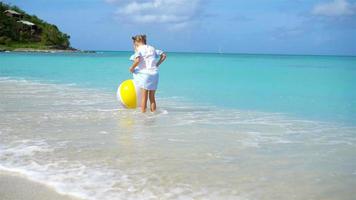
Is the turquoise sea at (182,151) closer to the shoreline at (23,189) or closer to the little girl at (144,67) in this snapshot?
the shoreline at (23,189)

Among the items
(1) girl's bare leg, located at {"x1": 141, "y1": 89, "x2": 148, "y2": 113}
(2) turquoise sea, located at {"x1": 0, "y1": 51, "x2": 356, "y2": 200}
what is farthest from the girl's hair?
(2) turquoise sea, located at {"x1": 0, "y1": 51, "x2": 356, "y2": 200}

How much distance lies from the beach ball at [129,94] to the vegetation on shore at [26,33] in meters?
86.4

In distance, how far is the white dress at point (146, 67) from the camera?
32.1 feet

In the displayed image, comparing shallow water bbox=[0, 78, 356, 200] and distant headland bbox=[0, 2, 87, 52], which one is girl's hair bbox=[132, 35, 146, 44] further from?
distant headland bbox=[0, 2, 87, 52]

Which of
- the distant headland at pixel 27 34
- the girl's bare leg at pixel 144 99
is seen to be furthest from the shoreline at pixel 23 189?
the distant headland at pixel 27 34

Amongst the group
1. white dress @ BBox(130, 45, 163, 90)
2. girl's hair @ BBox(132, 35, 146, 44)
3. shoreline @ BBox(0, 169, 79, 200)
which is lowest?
shoreline @ BBox(0, 169, 79, 200)

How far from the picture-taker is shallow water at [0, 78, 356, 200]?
4512 millimetres

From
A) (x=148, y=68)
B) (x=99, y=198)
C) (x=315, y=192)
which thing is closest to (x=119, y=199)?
(x=99, y=198)

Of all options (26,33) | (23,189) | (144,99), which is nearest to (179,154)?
(23,189)

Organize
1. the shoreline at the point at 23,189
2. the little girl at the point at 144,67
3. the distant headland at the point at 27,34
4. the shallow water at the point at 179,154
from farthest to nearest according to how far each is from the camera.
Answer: the distant headland at the point at 27,34, the little girl at the point at 144,67, the shallow water at the point at 179,154, the shoreline at the point at 23,189

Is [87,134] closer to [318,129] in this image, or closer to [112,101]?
[318,129]

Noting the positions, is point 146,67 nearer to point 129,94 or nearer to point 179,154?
point 129,94

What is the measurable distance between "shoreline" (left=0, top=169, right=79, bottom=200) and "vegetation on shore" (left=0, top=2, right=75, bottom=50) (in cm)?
9131

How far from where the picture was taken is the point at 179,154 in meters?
5.90
